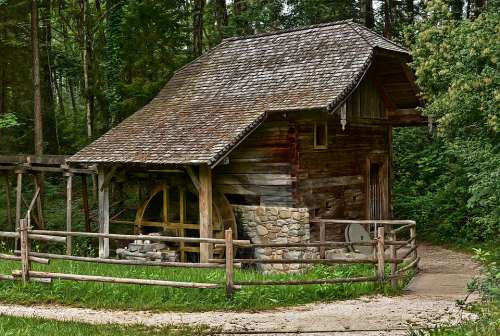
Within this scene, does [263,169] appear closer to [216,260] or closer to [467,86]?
[216,260]

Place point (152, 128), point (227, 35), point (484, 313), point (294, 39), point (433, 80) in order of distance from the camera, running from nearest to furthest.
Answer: point (484, 313), point (433, 80), point (152, 128), point (294, 39), point (227, 35)

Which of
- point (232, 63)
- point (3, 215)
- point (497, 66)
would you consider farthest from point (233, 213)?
point (3, 215)

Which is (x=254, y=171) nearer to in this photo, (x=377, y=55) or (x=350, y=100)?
(x=350, y=100)

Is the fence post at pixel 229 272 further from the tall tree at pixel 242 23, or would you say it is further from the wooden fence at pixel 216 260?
the tall tree at pixel 242 23

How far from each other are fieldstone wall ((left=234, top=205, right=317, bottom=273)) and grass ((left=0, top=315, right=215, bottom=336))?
5928 mm

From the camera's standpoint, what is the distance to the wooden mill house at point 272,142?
15.1m

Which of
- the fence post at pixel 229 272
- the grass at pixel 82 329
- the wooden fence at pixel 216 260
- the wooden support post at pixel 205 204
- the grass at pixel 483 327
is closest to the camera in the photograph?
the grass at pixel 483 327

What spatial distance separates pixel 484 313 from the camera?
8.07 metres

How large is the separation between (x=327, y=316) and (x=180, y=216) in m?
7.54

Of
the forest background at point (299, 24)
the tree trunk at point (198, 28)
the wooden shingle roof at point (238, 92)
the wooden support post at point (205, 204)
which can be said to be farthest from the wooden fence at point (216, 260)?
the tree trunk at point (198, 28)

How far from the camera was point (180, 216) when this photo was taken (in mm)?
16969

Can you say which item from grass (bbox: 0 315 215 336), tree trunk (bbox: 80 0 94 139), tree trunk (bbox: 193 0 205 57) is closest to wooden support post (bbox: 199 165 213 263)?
grass (bbox: 0 315 215 336)

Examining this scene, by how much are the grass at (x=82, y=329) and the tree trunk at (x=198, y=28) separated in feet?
62.9

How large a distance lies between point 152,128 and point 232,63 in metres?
3.42
